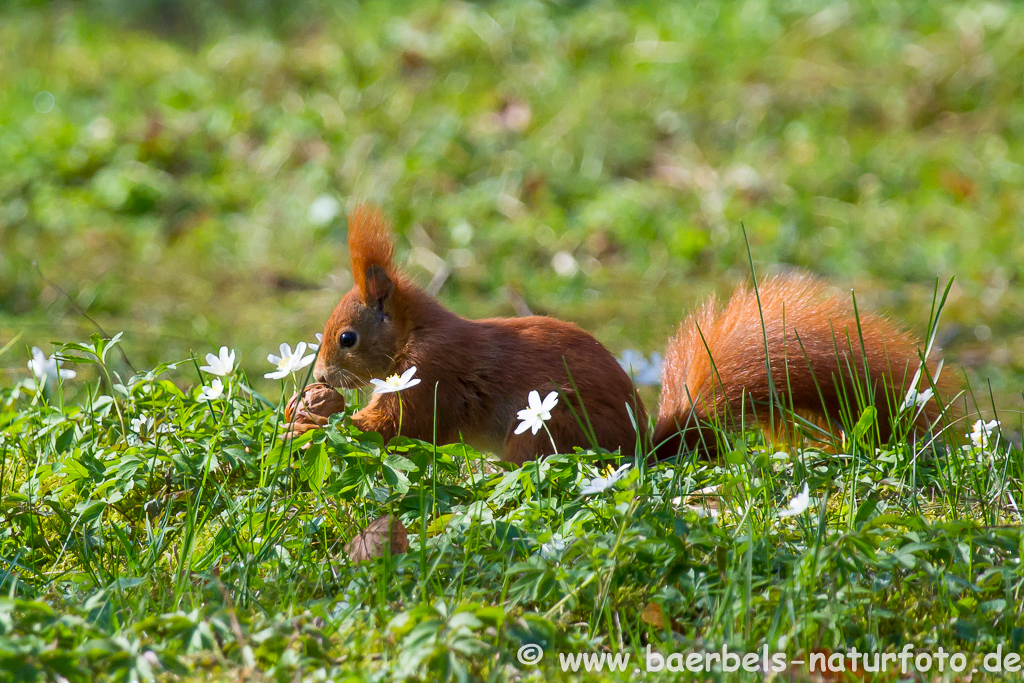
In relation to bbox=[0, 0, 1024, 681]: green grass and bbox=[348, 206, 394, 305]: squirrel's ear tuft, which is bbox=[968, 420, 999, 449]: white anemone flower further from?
bbox=[348, 206, 394, 305]: squirrel's ear tuft

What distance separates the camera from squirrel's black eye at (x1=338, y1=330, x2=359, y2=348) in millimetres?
2373

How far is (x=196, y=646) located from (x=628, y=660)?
1.98ft

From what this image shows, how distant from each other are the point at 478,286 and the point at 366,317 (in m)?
2.21

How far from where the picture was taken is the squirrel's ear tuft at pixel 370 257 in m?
2.35

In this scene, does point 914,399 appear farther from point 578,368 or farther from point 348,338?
point 348,338

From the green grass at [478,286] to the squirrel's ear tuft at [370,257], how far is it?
0.35 metres

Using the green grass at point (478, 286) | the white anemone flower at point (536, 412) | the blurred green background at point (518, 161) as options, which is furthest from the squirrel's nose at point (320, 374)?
the blurred green background at point (518, 161)

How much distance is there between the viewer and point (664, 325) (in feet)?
13.3

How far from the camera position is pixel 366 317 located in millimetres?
2373

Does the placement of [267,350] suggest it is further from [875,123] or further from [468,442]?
[875,123]

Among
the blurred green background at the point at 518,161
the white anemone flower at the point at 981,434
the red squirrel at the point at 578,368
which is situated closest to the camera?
the white anemone flower at the point at 981,434

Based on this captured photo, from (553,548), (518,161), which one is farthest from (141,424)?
(518,161)

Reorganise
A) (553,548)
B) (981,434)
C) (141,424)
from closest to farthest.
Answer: (553,548), (981,434), (141,424)

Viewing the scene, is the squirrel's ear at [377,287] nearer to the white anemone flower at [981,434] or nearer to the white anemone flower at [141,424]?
the white anemone flower at [141,424]
